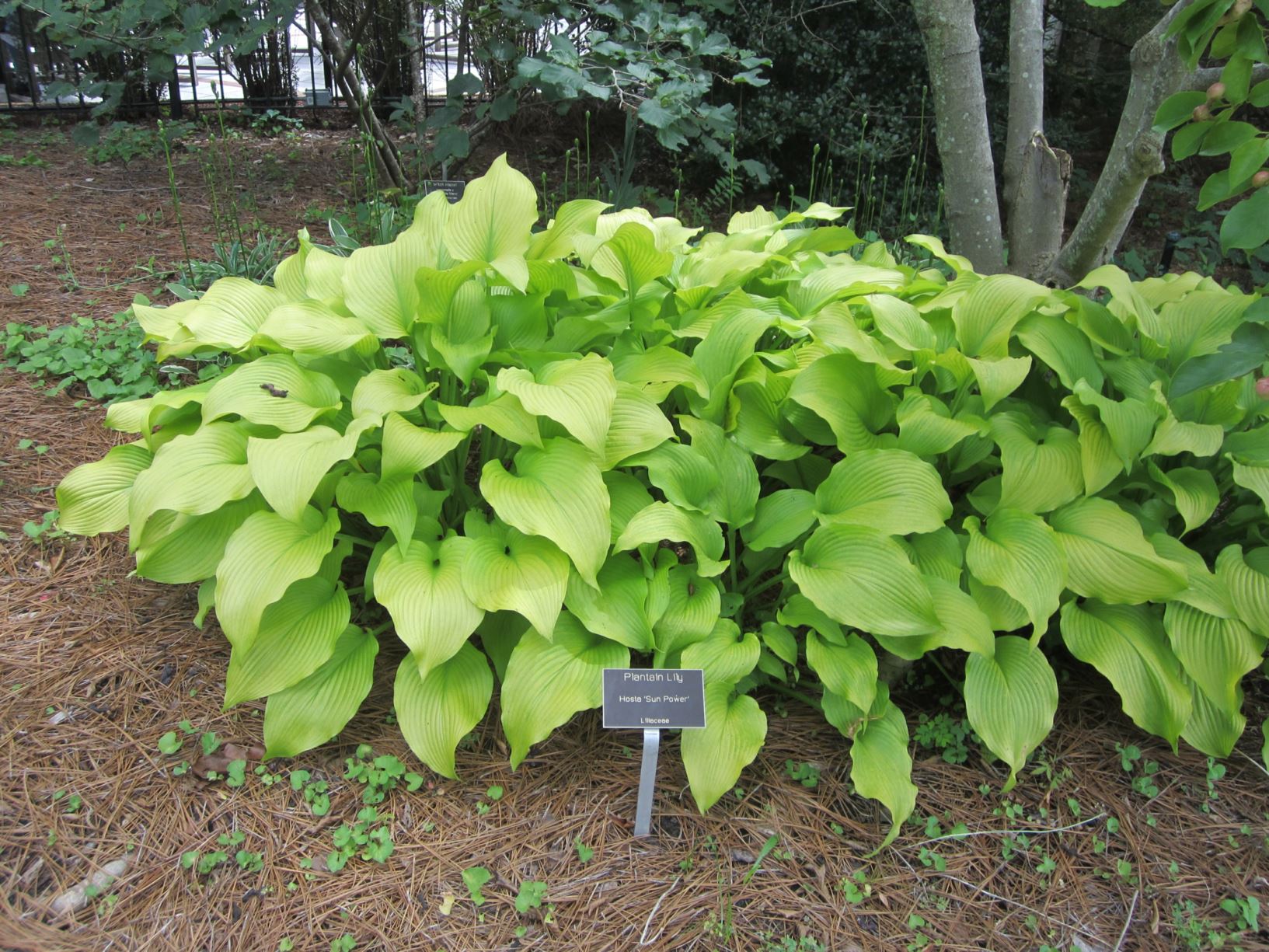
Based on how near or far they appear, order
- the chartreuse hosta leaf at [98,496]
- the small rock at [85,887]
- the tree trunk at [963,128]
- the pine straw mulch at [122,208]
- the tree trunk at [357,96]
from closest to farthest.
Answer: the small rock at [85,887], the chartreuse hosta leaf at [98,496], the tree trunk at [963,128], the pine straw mulch at [122,208], the tree trunk at [357,96]

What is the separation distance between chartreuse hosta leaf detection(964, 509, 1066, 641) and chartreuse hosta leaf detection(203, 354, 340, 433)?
1299 millimetres

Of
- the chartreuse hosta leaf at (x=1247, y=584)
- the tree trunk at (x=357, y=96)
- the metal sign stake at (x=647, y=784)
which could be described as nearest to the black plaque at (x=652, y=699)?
the metal sign stake at (x=647, y=784)

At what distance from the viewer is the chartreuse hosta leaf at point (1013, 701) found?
64.9 inches

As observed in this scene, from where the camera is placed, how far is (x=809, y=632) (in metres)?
1.75

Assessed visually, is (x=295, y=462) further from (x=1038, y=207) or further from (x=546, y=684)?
(x=1038, y=207)

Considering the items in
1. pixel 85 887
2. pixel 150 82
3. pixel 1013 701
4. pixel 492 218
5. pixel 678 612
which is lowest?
pixel 85 887

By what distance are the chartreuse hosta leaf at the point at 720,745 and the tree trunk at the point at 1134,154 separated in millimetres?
1839

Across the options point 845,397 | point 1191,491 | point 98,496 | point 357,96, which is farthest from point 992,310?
point 357,96

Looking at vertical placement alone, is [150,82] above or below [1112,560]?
above

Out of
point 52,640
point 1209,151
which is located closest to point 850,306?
point 1209,151

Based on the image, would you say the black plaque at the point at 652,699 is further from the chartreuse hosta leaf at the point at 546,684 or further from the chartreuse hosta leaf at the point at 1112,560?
the chartreuse hosta leaf at the point at 1112,560

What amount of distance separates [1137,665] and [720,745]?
831 millimetres

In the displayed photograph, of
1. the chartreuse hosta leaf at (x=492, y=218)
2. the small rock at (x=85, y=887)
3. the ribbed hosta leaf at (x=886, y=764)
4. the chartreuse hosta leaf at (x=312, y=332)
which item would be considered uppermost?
the chartreuse hosta leaf at (x=492, y=218)

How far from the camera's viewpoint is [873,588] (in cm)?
162
